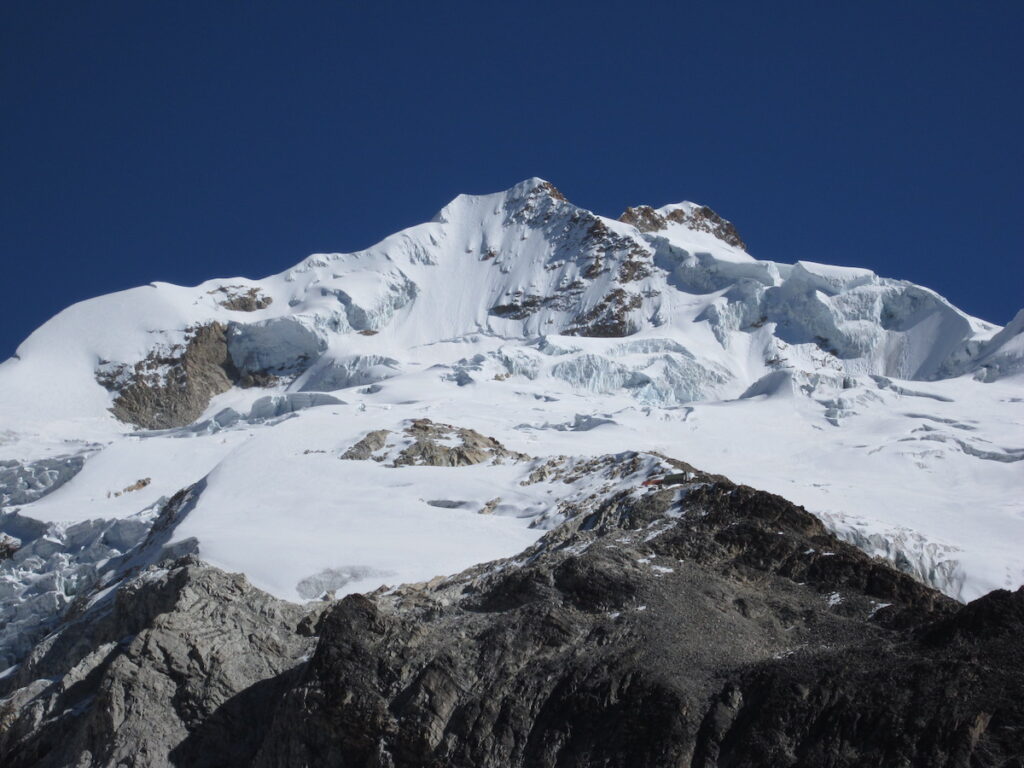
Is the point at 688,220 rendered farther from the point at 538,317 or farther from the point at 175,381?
the point at 175,381

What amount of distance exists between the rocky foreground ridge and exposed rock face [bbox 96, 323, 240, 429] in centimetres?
7819

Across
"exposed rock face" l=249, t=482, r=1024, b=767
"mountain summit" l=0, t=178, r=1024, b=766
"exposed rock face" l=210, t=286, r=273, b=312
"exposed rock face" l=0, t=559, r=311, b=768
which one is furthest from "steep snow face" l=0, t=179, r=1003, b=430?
"exposed rock face" l=249, t=482, r=1024, b=767

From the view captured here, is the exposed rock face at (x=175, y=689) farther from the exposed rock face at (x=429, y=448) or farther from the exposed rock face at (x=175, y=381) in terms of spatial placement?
the exposed rock face at (x=175, y=381)

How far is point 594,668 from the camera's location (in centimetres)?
2153

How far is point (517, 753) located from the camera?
20797mm

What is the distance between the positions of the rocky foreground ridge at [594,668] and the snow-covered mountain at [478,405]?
21.5 ft

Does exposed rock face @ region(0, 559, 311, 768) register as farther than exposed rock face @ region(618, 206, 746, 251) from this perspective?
No

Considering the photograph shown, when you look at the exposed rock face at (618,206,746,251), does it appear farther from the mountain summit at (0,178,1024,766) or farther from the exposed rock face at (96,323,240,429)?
the exposed rock face at (96,323,240,429)

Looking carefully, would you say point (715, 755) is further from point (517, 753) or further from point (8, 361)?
point (8, 361)

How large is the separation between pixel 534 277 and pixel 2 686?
102 metres

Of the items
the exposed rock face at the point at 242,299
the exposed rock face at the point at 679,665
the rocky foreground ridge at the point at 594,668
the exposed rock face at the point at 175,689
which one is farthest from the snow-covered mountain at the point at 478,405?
the exposed rock face at the point at 679,665

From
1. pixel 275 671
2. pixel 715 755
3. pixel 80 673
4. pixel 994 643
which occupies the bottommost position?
pixel 80 673

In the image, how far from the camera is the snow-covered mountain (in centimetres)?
4288

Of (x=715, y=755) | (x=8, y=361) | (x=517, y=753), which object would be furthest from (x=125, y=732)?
(x=8, y=361)
